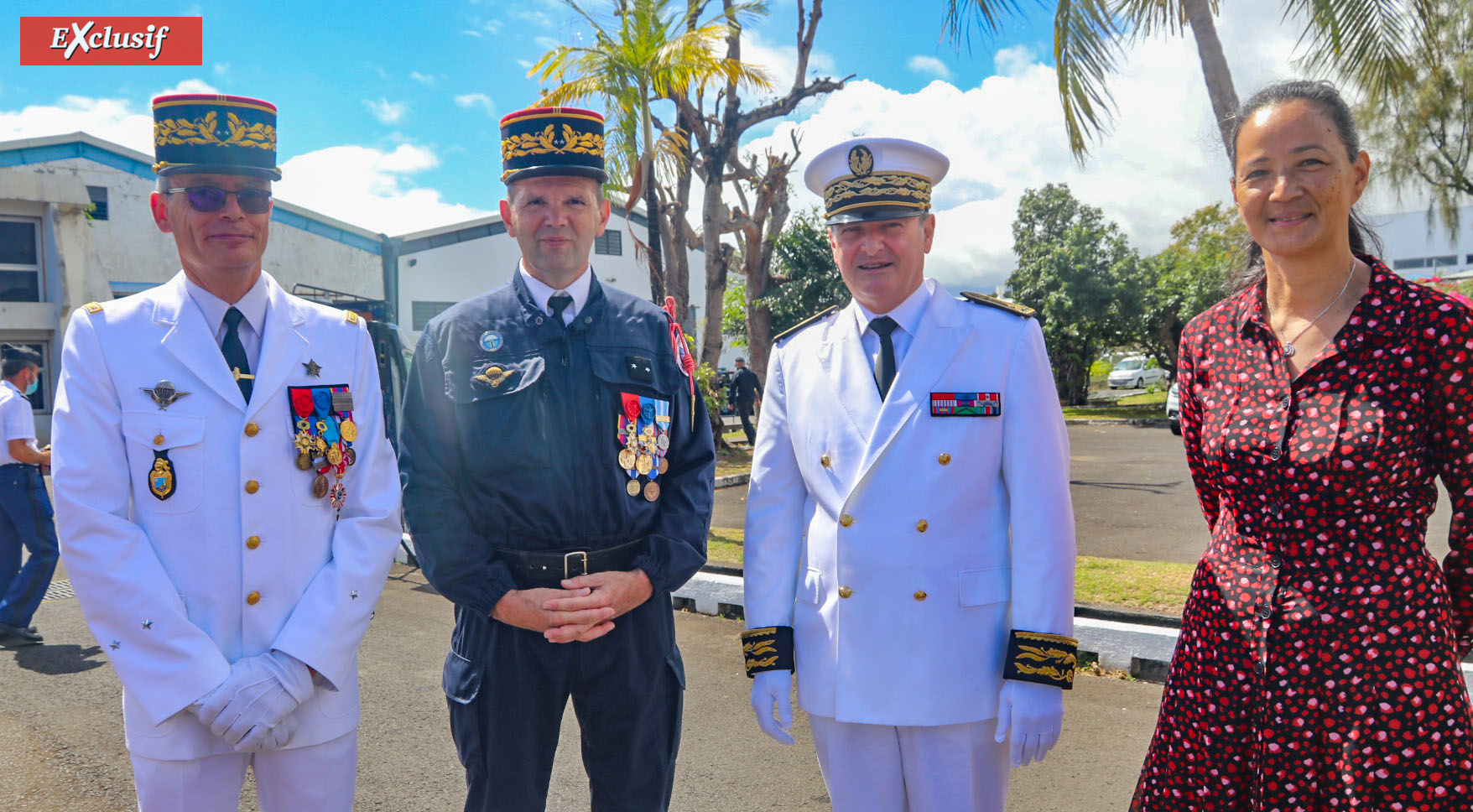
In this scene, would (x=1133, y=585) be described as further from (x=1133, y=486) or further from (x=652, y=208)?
(x=652, y=208)

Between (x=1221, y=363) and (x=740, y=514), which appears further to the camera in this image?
(x=740, y=514)

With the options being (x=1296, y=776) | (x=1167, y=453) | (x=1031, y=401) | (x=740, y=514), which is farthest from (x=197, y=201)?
(x=1167, y=453)

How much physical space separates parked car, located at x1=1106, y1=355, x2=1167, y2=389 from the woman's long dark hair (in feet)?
155

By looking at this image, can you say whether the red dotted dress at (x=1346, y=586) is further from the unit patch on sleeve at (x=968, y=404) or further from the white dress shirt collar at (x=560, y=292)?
the white dress shirt collar at (x=560, y=292)

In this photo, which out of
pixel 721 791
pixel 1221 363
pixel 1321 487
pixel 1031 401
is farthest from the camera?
pixel 721 791

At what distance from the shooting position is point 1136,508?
10523 mm

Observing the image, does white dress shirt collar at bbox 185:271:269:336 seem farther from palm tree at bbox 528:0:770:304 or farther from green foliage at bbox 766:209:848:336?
green foliage at bbox 766:209:848:336

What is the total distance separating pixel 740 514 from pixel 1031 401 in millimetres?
8437

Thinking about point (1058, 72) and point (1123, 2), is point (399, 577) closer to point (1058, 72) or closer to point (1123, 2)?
point (1058, 72)

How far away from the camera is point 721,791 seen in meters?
3.74

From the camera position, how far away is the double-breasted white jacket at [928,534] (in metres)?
2.20

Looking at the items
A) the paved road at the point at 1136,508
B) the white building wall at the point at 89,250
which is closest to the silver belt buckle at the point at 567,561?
the paved road at the point at 1136,508

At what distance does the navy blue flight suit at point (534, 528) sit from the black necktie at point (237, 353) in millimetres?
403

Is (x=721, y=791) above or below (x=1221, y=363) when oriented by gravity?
below
